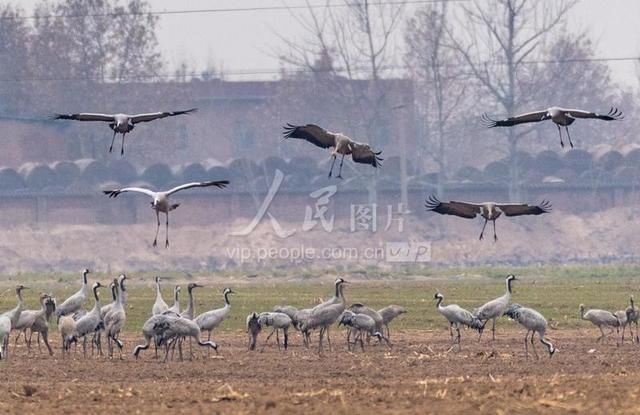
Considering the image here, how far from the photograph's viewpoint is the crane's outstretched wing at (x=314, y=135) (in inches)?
1081

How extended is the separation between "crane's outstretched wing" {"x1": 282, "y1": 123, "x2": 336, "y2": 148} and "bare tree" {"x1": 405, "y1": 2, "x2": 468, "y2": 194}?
59.9 m

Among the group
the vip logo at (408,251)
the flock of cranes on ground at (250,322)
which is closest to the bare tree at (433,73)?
the vip logo at (408,251)

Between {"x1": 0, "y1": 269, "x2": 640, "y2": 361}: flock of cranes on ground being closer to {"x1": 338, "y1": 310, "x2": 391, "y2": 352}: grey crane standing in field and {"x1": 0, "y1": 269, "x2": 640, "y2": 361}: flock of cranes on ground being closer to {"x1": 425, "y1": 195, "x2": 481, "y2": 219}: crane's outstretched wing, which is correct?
{"x1": 338, "y1": 310, "x2": 391, "y2": 352}: grey crane standing in field

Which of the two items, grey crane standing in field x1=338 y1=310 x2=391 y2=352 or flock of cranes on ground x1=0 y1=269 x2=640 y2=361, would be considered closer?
flock of cranes on ground x1=0 y1=269 x2=640 y2=361

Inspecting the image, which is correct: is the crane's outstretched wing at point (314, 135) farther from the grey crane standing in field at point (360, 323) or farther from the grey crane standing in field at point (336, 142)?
the grey crane standing in field at point (360, 323)

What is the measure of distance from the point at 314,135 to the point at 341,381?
6.00 meters

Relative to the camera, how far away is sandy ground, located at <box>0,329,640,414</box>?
19.5 metres

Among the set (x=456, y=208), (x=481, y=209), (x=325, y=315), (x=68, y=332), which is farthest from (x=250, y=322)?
(x=481, y=209)

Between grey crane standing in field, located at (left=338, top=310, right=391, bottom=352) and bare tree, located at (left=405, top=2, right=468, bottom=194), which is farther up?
bare tree, located at (left=405, top=2, right=468, bottom=194)

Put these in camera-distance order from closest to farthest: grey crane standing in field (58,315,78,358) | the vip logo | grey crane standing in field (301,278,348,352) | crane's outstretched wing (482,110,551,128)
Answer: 1. crane's outstretched wing (482,110,551,128)
2. grey crane standing in field (58,315,78,358)
3. grey crane standing in field (301,278,348,352)
4. the vip logo

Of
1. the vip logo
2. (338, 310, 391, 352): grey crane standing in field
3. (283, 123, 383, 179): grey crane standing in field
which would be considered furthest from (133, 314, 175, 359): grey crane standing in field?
the vip logo

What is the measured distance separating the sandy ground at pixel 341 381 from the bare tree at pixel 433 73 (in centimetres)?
6046

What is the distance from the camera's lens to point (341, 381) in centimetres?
2275

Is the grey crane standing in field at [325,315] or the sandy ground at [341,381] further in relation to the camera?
the grey crane standing in field at [325,315]
